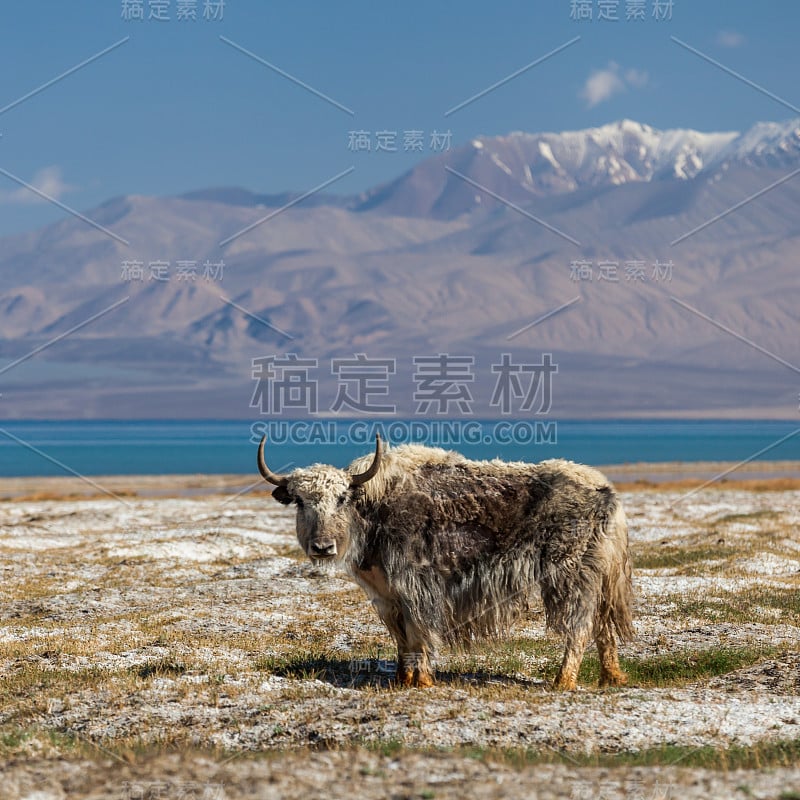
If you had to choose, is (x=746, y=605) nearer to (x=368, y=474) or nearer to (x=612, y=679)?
(x=612, y=679)

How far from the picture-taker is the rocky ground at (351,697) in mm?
8766

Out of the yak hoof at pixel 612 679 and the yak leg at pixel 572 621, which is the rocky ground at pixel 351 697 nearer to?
the yak hoof at pixel 612 679

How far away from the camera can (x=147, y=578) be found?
24.8 m

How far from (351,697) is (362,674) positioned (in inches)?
74.9

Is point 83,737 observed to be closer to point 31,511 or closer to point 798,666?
point 798,666

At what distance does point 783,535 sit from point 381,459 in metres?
19.6

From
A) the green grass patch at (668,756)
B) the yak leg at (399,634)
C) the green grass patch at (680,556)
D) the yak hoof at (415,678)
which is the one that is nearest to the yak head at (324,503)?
the yak leg at (399,634)

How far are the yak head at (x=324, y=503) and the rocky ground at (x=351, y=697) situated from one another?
1647 millimetres

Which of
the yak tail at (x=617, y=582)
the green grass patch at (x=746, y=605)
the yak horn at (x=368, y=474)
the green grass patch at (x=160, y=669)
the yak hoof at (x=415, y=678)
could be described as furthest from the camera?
the green grass patch at (x=746, y=605)

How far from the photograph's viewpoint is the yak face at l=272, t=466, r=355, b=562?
12867 millimetres

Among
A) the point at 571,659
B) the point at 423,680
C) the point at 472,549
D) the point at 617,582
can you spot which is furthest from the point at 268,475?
the point at 617,582

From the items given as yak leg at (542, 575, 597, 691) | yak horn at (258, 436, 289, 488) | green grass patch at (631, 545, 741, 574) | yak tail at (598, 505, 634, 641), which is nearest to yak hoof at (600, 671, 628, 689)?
yak tail at (598, 505, 634, 641)

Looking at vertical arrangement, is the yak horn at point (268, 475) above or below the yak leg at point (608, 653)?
above

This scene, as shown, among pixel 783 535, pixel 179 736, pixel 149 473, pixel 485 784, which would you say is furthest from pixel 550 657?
pixel 149 473
